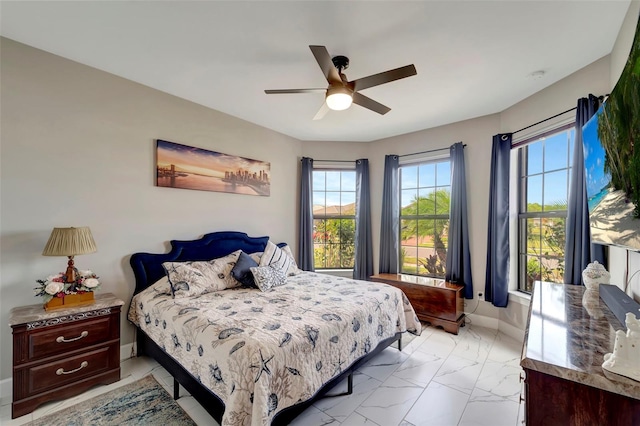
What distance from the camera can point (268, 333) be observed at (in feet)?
5.84

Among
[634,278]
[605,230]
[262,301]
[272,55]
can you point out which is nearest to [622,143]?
[605,230]

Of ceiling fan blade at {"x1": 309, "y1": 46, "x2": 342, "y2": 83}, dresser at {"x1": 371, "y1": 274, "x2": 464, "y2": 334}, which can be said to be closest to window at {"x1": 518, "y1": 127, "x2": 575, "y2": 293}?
dresser at {"x1": 371, "y1": 274, "x2": 464, "y2": 334}

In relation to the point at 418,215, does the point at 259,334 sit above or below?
below

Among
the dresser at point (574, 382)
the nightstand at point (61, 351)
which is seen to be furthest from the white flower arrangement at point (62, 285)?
the dresser at point (574, 382)

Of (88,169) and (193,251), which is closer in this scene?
(88,169)

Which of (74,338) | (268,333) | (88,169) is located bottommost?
(74,338)

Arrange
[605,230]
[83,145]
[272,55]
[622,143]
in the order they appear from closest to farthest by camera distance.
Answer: [622,143], [605,230], [272,55], [83,145]

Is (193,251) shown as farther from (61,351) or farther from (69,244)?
(61,351)

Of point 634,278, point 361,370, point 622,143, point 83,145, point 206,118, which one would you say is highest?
point 206,118

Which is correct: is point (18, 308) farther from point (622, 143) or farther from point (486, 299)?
point (486, 299)

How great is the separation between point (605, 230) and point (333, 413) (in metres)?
2.15

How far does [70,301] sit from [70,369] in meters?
0.51

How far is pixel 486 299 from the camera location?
3.52 meters

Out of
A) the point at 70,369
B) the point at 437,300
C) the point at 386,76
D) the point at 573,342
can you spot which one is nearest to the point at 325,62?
the point at 386,76
